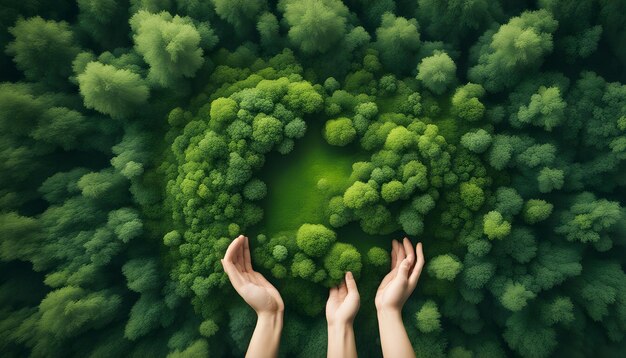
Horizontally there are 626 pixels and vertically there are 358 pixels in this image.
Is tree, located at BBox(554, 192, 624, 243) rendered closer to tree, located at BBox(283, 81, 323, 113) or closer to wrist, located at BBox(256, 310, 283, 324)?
tree, located at BBox(283, 81, 323, 113)

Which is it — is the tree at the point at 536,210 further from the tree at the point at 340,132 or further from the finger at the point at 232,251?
the finger at the point at 232,251

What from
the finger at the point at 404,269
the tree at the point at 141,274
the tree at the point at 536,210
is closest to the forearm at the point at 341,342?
the finger at the point at 404,269

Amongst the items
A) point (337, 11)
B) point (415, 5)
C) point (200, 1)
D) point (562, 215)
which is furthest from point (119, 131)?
point (562, 215)

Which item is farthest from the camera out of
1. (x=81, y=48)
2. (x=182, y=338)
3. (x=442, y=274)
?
(x=81, y=48)

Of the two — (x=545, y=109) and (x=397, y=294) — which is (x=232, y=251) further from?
(x=545, y=109)

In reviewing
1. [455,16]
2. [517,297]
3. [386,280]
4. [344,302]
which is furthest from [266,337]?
[455,16]

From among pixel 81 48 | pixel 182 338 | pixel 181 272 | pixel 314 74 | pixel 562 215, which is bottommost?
pixel 182 338

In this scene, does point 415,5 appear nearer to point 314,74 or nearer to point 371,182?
point 314,74

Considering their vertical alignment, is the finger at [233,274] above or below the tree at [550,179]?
below

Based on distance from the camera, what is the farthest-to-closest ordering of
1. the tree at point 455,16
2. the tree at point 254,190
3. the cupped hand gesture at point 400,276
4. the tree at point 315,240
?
the tree at point 455,16 → the tree at point 254,190 → the tree at point 315,240 → the cupped hand gesture at point 400,276
